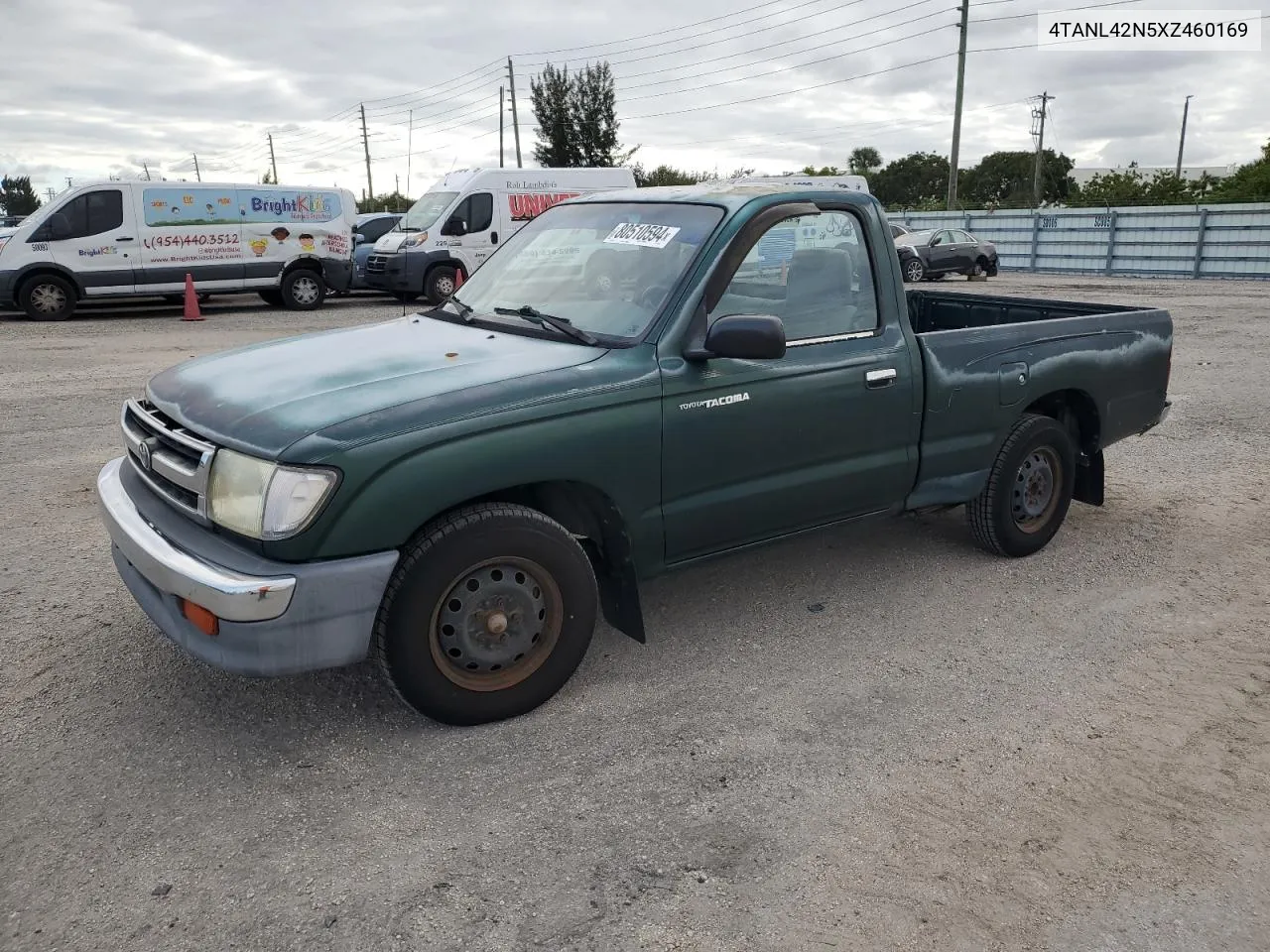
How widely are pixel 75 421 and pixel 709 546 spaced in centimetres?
656

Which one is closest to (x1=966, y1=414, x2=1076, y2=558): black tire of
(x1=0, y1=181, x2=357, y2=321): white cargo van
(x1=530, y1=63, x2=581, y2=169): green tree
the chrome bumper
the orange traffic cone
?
the chrome bumper

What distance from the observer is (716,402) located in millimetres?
3717

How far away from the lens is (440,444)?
10.2 feet

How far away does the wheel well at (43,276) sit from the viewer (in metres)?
15.9

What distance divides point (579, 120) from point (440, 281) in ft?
122

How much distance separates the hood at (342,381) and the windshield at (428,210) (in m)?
15.1

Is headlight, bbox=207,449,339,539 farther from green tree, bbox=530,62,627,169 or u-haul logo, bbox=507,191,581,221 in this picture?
green tree, bbox=530,62,627,169

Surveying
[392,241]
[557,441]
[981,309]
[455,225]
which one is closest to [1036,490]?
[981,309]

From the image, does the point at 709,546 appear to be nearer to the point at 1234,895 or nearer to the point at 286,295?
the point at 1234,895

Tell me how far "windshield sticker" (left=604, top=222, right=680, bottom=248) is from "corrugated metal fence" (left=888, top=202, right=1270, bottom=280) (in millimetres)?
27799

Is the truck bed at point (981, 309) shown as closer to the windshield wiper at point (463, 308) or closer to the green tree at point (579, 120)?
the windshield wiper at point (463, 308)

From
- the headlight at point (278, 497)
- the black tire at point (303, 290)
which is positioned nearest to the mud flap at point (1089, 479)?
the headlight at point (278, 497)

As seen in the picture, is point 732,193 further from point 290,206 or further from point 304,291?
point 304,291

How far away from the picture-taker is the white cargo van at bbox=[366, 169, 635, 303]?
18.3m
